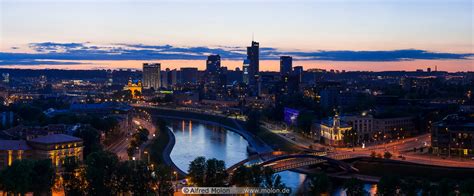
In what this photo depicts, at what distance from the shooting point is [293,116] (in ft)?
96.9

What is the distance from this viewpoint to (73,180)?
12055 millimetres

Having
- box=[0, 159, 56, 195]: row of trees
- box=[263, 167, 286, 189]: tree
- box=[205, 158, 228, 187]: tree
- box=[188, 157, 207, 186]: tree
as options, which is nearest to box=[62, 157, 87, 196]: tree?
box=[0, 159, 56, 195]: row of trees

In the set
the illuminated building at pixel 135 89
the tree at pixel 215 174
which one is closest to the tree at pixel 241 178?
the tree at pixel 215 174

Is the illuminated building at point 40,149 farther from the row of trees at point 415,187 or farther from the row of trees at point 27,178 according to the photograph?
the row of trees at point 415,187

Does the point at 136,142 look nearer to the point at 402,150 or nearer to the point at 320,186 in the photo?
the point at 402,150

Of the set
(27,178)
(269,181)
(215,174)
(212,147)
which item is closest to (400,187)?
(269,181)

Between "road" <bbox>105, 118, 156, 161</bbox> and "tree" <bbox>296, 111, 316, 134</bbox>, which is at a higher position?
"tree" <bbox>296, 111, 316, 134</bbox>

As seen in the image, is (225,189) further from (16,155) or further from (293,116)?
(293,116)

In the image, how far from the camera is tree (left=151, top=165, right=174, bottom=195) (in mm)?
11528

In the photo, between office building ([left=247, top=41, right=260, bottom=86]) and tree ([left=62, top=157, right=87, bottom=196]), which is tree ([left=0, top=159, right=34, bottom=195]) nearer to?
tree ([left=62, top=157, right=87, bottom=196])

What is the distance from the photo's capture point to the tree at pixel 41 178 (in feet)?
38.4

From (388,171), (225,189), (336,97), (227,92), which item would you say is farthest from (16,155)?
(227,92)

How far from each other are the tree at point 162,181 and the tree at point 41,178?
6.18ft

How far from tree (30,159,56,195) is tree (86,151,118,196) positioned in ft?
2.25
